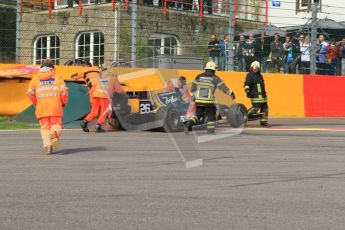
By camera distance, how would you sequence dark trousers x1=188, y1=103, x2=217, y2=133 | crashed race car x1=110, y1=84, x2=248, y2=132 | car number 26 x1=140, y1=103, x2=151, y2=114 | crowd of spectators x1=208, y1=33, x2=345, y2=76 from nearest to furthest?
dark trousers x1=188, y1=103, x2=217, y2=133 → crashed race car x1=110, y1=84, x2=248, y2=132 → car number 26 x1=140, y1=103, x2=151, y2=114 → crowd of spectators x1=208, y1=33, x2=345, y2=76

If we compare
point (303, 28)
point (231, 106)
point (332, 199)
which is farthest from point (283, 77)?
point (332, 199)

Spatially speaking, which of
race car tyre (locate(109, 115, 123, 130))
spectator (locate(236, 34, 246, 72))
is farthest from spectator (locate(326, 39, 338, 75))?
Result: race car tyre (locate(109, 115, 123, 130))

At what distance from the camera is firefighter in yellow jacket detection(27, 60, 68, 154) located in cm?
1048

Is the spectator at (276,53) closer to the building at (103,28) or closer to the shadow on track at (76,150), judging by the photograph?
the building at (103,28)

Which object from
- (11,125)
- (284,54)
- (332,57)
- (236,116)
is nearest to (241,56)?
(284,54)

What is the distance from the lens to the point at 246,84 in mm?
16562

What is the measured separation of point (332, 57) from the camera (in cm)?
2072

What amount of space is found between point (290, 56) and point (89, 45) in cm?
789

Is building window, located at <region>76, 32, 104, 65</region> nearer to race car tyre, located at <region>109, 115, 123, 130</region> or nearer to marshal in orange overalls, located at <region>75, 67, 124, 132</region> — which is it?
race car tyre, located at <region>109, 115, 123, 130</region>

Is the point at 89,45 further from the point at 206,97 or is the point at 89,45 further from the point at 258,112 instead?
the point at 206,97

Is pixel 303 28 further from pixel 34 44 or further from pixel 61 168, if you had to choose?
pixel 61 168

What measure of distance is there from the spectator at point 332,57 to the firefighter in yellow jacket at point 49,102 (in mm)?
11815

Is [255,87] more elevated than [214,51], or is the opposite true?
[214,51]

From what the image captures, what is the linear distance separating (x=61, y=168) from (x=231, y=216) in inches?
135
